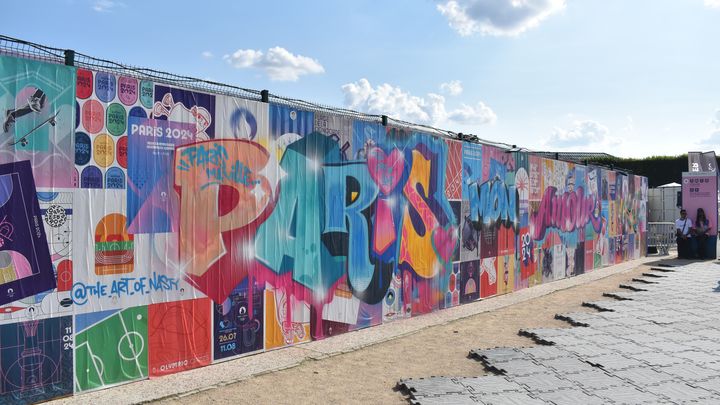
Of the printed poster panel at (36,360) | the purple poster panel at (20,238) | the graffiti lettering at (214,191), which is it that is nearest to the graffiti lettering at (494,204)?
the graffiti lettering at (214,191)

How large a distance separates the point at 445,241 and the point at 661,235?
52.6ft

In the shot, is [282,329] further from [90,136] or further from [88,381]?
[90,136]

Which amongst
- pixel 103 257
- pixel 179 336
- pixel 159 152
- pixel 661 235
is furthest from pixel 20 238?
pixel 661 235

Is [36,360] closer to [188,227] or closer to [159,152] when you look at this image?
[188,227]

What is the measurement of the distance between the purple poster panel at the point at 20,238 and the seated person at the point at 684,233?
18.9m

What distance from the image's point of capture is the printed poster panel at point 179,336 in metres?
5.79

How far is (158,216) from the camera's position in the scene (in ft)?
19.0

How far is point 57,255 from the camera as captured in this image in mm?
5066

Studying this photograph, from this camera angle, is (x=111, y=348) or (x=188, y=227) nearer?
(x=111, y=348)

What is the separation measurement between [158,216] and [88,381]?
1.61 metres

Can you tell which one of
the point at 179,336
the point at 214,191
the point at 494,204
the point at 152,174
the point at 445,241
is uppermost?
the point at 152,174

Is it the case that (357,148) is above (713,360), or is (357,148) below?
above

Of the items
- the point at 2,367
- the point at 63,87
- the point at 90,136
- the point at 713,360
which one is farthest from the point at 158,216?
the point at 713,360

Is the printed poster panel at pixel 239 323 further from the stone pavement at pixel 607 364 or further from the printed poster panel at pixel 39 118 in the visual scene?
the printed poster panel at pixel 39 118
